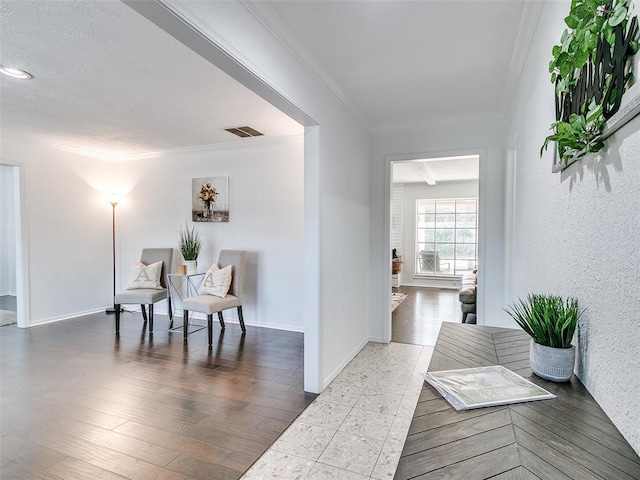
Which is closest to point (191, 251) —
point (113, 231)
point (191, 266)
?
point (191, 266)

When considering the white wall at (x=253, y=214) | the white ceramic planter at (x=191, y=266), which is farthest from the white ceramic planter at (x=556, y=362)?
the white ceramic planter at (x=191, y=266)

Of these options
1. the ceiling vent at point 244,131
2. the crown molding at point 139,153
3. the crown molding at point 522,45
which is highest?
the ceiling vent at point 244,131

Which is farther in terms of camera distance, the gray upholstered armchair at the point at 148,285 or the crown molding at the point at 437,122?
the gray upholstered armchair at the point at 148,285

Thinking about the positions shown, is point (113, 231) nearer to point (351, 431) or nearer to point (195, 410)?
point (195, 410)

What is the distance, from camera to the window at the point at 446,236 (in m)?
8.44

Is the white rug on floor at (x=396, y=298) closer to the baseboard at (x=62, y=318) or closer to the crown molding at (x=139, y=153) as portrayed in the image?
the crown molding at (x=139, y=153)

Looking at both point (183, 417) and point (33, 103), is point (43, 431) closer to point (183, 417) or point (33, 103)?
point (183, 417)

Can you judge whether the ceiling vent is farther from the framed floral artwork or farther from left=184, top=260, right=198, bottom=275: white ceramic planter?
left=184, top=260, right=198, bottom=275: white ceramic planter

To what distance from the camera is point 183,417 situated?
2.45 m

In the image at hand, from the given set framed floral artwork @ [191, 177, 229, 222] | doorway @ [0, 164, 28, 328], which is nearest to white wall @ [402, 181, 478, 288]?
framed floral artwork @ [191, 177, 229, 222]

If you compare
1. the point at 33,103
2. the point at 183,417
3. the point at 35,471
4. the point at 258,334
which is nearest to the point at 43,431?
the point at 35,471

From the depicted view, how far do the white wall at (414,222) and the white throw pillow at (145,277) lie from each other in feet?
19.8

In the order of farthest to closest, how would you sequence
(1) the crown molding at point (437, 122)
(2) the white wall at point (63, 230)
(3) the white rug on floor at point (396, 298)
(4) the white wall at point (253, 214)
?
1. (3) the white rug on floor at point (396, 298)
2. (2) the white wall at point (63, 230)
3. (4) the white wall at point (253, 214)
4. (1) the crown molding at point (437, 122)

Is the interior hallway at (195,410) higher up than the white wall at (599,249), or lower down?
lower down
